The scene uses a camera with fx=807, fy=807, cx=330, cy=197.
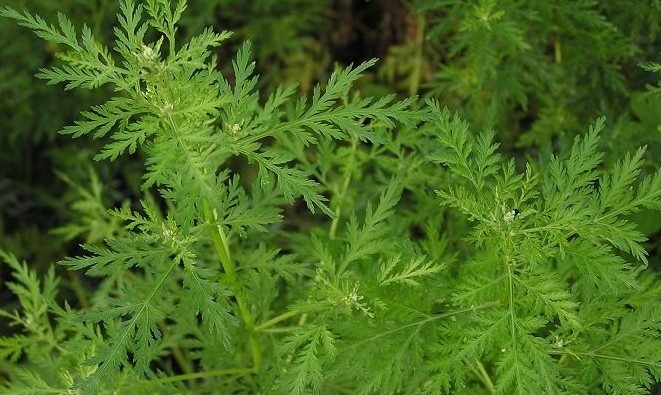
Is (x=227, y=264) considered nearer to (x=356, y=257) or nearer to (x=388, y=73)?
(x=356, y=257)

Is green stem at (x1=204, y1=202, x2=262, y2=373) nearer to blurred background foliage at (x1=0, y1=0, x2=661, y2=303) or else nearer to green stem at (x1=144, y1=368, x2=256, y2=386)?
green stem at (x1=144, y1=368, x2=256, y2=386)

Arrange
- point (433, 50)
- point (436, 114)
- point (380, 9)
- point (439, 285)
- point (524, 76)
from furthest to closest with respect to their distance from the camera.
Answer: point (380, 9)
point (433, 50)
point (524, 76)
point (439, 285)
point (436, 114)

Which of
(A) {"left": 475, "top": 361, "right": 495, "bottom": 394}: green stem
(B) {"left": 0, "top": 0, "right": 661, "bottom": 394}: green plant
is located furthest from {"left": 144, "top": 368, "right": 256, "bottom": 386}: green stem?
(A) {"left": 475, "top": 361, "right": 495, "bottom": 394}: green stem

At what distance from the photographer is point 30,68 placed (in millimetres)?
2982

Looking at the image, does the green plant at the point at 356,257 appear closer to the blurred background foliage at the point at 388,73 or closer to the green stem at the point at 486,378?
the green stem at the point at 486,378

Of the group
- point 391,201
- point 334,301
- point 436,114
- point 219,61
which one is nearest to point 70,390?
point 334,301

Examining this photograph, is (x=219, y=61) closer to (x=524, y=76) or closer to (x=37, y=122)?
(x=37, y=122)

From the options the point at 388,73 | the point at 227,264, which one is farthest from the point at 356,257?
the point at 388,73

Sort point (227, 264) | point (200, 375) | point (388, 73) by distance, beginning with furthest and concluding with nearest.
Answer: point (388, 73)
point (200, 375)
point (227, 264)

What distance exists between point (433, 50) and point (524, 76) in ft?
2.33

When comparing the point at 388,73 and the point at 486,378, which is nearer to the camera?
the point at 486,378

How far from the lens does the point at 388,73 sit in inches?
117

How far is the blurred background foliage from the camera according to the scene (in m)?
2.04

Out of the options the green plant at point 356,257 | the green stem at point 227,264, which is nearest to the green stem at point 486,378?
the green plant at point 356,257
